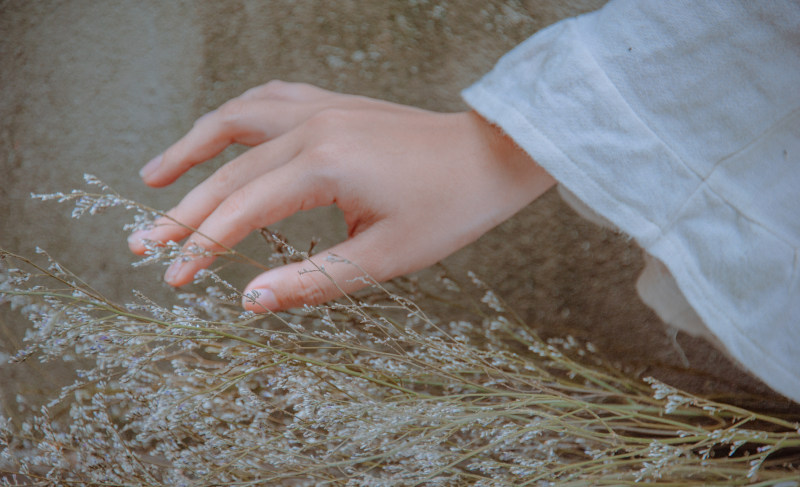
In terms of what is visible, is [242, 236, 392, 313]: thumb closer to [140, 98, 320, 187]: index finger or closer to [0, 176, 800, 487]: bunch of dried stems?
[0, 176, 800, 487]: bunch of dried stems

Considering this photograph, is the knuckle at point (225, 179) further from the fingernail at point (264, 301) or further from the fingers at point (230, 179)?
the fingernail at point (264, 301)

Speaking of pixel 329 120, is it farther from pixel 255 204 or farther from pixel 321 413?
pixel 321 413

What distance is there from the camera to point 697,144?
0.57 metres

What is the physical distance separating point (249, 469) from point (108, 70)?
559 millimetres

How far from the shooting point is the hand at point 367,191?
587 mm

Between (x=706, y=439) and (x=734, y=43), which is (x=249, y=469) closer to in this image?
(x=706, y=439)

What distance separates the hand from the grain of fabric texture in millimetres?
72

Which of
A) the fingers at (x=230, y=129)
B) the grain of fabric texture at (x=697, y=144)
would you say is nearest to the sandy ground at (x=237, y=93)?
the fingers at (x=230, y=129)

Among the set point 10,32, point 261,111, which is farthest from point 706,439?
point 10,32

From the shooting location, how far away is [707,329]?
1.96ft

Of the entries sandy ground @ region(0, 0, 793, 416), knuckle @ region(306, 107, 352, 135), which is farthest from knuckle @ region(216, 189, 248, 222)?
sandy ground @ region(0, 0, 793, 416)

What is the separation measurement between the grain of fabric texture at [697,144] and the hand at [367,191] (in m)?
0.07

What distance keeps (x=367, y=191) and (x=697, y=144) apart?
1.02 ft

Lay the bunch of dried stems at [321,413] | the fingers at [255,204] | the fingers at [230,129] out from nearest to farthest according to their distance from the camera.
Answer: the bunch of dried stems at [321,413], the fingers at [255,204], the fingers at [230,129]
